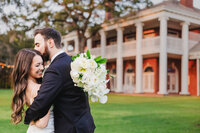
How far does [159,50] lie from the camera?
911 inches

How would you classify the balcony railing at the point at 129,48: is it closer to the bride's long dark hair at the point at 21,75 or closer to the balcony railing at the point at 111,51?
the balcony railing at the point at 111,51

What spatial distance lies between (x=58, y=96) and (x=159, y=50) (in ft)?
71.0

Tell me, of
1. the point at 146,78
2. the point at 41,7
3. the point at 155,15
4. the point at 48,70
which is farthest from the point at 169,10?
the point at 48,70

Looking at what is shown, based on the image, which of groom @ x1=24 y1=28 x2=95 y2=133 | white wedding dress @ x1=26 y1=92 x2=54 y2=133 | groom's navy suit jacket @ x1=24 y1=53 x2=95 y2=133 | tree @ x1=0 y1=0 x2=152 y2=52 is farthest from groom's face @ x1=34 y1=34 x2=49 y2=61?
tree @ x1=0 y1=0 x2=152 y2=52

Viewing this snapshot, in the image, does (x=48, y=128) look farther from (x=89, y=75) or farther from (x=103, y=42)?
(x=103, y=42)

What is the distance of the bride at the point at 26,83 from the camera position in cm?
236

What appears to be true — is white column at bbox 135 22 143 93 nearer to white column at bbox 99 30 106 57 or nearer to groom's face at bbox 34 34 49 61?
white column at bbox 99 30 106 57

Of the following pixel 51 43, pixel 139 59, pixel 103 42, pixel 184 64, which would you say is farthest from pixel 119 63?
pixel 51 43

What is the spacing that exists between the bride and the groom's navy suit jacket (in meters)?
0.11

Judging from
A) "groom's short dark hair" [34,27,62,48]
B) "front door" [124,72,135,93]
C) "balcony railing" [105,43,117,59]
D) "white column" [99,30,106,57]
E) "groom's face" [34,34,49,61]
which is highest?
"white column" [99,30,106,57]

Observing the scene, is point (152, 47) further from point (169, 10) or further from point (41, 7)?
point (41, 7)

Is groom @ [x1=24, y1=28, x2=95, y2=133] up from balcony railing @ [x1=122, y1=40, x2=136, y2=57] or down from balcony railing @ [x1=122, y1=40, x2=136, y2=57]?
down

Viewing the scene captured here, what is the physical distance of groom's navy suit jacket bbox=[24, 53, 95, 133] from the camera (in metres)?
2.13

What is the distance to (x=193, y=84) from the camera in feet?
86.5
